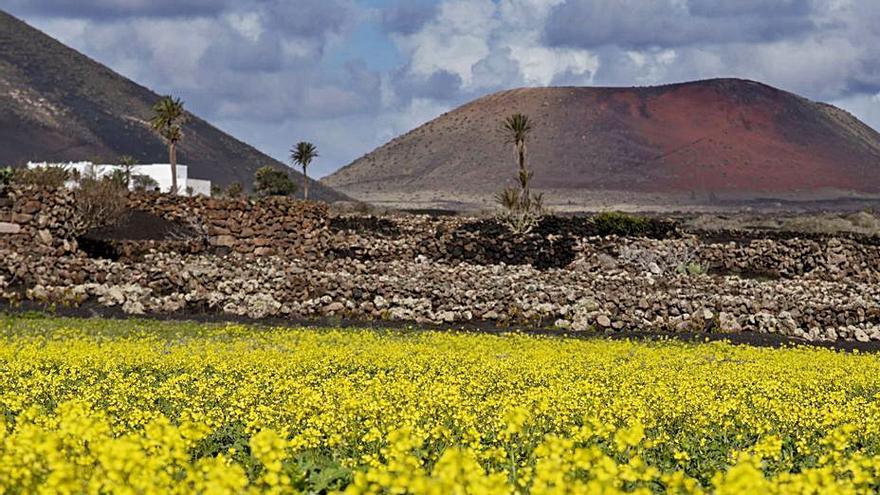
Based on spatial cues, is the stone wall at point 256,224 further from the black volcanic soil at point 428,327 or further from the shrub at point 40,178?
the black volcanic soil at point 428,327

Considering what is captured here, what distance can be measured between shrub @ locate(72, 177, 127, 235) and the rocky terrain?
51 centimetres

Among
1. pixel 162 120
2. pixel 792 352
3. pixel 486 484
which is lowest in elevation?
pixel 792 352

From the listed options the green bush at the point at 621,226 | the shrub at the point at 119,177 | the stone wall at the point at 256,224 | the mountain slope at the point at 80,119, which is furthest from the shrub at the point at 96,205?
the mountain slope at the point at 80,119

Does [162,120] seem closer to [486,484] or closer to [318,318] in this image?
[318,318]

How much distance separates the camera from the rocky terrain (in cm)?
2981

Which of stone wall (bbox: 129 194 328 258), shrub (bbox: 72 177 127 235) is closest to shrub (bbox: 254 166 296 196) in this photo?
stone wall (bbox: 129 194 328 258)

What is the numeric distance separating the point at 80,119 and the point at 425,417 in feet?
519

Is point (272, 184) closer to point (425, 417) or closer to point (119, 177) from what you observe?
point (119, 177)

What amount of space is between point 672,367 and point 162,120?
72079mm

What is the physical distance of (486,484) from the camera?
5074mm

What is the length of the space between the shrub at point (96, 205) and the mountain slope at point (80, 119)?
97414 millimetres

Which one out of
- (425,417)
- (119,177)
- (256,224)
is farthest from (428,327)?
(119,177)

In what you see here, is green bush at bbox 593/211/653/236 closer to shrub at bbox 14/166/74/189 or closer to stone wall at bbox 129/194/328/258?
stone wall at bbox 129/194/328/258

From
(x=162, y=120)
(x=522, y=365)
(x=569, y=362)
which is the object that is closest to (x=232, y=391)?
(x=522, y=365)
